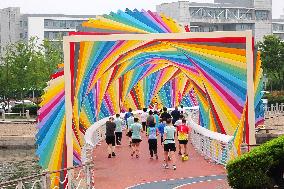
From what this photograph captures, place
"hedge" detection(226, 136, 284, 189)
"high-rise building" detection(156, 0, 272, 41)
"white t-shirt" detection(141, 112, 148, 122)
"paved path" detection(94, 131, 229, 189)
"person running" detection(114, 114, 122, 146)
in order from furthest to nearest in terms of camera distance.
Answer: "high-rise building" detection(156, 0, 272, 41)
"white t-shirt" detection(141, 112, 148, 122)
"person running" detection(114, 114, 122, 146)
"paved path" detection(94, 131, 229, 189)
"hedge" detection(226, 136, 284, 189)

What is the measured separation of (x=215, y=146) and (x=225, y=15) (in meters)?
66.4

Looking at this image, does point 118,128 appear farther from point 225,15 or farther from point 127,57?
point 225,15

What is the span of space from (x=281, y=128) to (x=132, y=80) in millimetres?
9955

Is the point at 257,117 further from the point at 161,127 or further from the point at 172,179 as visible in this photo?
the point at 172,179

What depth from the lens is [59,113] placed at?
16.9 m

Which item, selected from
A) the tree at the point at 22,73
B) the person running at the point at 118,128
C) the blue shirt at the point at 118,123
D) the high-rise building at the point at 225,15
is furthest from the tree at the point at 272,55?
the blue shirt at the point at 118,123

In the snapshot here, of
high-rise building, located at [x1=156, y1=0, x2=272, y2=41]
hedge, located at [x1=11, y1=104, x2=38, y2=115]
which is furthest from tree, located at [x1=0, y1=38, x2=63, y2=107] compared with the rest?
high-rise building, located at [x1=156, y1=0, x2=272, y2=41]

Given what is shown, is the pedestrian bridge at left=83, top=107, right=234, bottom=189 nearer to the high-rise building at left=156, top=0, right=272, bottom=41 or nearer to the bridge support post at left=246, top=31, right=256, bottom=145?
the bridge support post at left=246, top=31, right=256, bottom=145

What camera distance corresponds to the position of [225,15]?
83875mm

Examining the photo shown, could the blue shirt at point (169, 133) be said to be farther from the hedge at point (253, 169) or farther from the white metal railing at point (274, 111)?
the white metal railing at point (274, 111)

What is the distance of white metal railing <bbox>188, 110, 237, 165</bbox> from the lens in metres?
16.3

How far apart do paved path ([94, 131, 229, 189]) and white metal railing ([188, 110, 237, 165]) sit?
0.83 ft

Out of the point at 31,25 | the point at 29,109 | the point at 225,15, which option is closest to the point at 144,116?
the point at 29,109

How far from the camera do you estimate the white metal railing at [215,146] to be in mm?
16328
